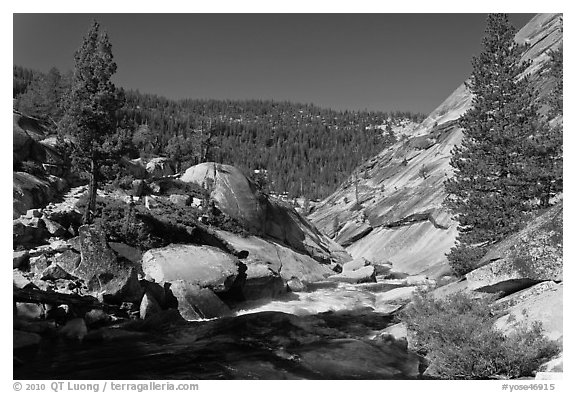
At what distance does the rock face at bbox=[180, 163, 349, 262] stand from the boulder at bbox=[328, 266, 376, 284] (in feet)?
19.5

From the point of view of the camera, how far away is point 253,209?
39031 mm

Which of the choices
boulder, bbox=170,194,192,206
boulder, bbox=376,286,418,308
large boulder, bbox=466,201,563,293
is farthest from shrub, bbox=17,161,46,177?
large boulder, bbox=466,201,563,293

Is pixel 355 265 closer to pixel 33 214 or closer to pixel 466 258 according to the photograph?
pixel 466 258

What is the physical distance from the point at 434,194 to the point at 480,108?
26395 mm

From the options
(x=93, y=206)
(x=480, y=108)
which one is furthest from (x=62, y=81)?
(x=480, y=108)

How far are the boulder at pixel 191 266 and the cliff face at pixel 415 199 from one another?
19.0 meters

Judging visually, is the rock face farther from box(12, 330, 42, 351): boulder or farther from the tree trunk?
box(12, 330, 42, 351): boulder

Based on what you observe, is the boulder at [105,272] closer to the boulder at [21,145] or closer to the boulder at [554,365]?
the boulder at [21,145]

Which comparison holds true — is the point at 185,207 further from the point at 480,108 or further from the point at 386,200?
the point at 386,200

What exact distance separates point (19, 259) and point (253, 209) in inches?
878

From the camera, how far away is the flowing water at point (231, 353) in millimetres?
12734

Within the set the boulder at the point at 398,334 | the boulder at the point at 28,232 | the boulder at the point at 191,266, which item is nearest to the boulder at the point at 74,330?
the boulder at the point at 191,266

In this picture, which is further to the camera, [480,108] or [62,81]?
[62,81]
